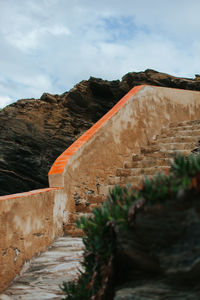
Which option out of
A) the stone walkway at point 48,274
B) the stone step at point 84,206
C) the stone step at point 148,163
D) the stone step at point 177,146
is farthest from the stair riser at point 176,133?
the stone walkway at point 48,274

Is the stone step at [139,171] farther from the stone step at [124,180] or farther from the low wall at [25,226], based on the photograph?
the low wall at [25,226]

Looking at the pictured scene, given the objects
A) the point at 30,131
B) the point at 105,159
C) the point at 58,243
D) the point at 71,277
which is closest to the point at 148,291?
the point at 71,277

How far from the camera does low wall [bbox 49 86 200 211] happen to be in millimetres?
4074

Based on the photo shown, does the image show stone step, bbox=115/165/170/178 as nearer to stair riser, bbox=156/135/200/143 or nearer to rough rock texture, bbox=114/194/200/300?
stair riser, bbox=156/135/200/143

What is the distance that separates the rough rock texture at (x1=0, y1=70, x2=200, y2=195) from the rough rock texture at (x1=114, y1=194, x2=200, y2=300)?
8342 millimetres

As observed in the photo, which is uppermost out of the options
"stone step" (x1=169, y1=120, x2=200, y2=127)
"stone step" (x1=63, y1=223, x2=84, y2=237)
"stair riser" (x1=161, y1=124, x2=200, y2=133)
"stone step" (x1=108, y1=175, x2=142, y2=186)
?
"stone step" (x1=169, y1=120, x2=200, y2=127)

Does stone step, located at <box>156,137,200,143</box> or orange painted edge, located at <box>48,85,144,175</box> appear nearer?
orange painted edge, located at <box>48,85,144,175</box>

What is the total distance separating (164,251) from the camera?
151cm

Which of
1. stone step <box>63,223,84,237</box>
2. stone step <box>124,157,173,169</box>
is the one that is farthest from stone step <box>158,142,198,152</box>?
stone step <box>63,223,84,237</box>

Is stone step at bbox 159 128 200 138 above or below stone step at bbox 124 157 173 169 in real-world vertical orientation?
above

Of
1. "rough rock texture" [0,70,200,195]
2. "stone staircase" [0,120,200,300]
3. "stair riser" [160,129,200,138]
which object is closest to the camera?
"stone staircase" [0,120,200,300]

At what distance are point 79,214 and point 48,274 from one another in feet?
4.20

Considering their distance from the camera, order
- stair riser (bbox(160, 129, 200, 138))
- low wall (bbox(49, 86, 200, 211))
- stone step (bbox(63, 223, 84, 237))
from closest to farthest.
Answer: stone step (bbox(63, 223, 84, 237)), low wall (bbox(49, 86, 200, 211)), stair riser (bbox(160, 129, 200, 138))

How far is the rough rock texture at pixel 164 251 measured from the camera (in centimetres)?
141
